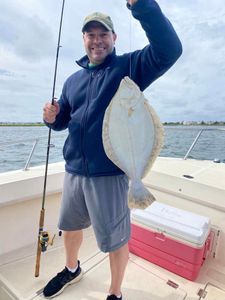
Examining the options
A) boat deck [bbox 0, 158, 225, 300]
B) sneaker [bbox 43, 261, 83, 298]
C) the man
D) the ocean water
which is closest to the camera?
the man

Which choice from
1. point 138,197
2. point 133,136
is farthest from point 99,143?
point 138,197

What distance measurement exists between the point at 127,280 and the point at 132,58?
5.79ft

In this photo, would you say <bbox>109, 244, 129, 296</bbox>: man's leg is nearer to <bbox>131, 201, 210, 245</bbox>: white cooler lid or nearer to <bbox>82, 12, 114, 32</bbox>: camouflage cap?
<bbox>131, 201, 210, 245</bbox>: white cooler lid

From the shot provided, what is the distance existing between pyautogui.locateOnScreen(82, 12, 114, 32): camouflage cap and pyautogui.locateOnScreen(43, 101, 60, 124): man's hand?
1.81 feet

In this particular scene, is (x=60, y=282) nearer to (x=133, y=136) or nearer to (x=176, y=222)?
(x=176, y=222)

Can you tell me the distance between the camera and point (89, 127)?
1617 millimetres

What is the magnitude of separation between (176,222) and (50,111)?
141 centimetres

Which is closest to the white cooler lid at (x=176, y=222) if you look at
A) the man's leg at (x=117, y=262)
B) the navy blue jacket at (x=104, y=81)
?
the man's leg at (x=117, y=262)

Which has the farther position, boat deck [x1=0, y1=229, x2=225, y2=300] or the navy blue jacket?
boat deck [x1=0, y1=229, x2=225, y2=300]

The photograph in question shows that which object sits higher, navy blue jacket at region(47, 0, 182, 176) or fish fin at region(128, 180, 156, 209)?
navy blue jacket at region(47, 0, 182, 176)

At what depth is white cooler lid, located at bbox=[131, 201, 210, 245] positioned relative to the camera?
6.96 feet

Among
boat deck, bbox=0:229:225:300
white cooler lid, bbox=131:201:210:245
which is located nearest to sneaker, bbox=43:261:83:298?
boat deck, bbox=0:229:225:300

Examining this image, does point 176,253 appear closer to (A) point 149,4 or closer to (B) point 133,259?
(B) point 133,259

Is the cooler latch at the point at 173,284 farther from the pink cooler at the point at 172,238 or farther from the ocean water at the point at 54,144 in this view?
the ocean water at the point at 54,144
